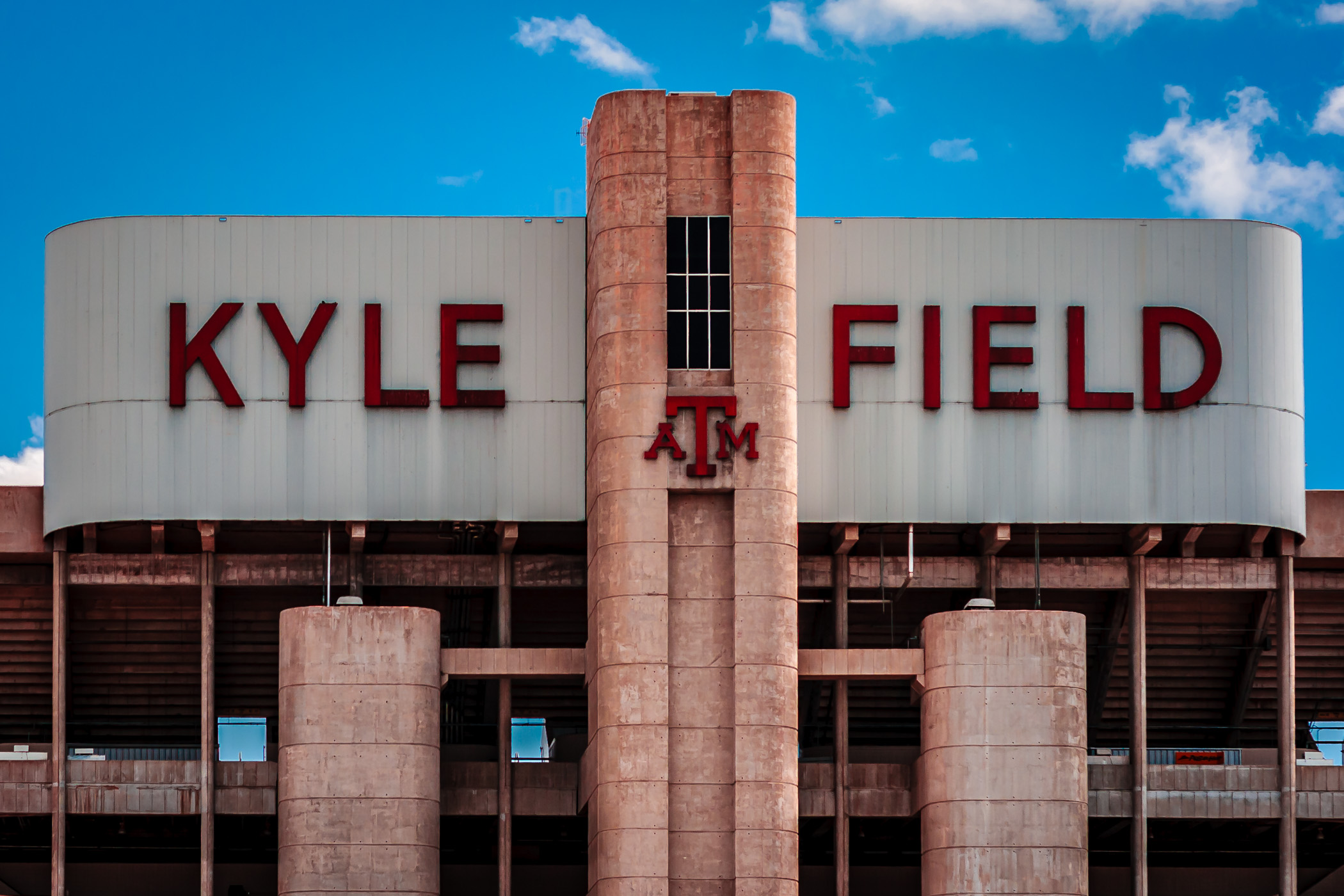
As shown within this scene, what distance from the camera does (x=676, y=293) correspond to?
7038 cm

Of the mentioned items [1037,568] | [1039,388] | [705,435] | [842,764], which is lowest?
[842,764]

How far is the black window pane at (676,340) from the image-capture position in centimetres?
7006

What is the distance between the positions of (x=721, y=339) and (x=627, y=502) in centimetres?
587

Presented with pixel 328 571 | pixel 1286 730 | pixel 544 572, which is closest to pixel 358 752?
pixel 328 571

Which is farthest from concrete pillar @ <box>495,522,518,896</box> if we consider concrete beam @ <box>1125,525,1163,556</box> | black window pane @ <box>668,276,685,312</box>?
concrete beam @ <box>1125,525,1163,556</box>

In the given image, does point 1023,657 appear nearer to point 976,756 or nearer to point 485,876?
point 976,756

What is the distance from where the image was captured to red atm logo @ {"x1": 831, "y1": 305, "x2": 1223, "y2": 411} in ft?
246

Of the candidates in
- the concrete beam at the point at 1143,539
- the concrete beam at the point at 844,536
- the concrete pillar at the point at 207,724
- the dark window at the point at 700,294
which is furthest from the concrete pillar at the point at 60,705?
the concrete beam at the point at 1143,539

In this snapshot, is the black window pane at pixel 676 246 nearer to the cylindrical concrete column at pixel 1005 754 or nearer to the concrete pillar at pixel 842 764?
the concrete pillar at pixel 842 764

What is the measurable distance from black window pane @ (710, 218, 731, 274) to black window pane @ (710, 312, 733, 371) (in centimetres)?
139

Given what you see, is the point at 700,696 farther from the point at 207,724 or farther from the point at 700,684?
the point at 207,724

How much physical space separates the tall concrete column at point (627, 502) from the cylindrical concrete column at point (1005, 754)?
8834 millimetres

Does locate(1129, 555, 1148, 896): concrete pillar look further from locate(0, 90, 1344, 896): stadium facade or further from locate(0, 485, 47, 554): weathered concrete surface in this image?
locate(0, 485, 47, 554): weathered concrete surface

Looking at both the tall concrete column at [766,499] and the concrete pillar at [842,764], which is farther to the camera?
the concrete pillar at [842,764]
